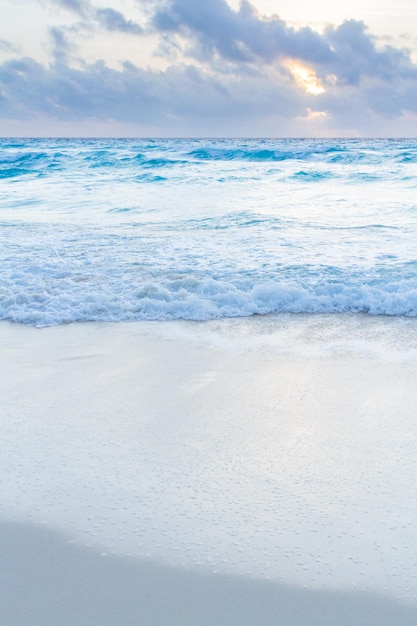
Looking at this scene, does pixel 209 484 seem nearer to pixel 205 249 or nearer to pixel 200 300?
pixel 200 300

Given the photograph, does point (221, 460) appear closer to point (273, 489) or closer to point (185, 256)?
point (273, 489)

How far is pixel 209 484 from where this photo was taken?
3.12 meters

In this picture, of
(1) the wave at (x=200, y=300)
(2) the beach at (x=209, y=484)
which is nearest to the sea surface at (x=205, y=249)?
(1) the wave at (x=200, y=300)

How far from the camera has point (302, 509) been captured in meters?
2.88

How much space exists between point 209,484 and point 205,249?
6519mm

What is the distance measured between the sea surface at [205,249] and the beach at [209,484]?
51.5 inches

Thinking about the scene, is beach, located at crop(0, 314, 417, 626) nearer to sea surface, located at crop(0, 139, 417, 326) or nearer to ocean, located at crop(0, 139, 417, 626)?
ocean, located at crop(0, 139, 417, 626)

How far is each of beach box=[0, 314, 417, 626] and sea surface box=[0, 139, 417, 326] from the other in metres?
1.31

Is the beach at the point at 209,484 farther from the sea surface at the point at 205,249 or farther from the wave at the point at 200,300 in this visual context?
the sea surface at the point at 205,249

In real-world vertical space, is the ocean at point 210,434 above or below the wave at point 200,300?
below

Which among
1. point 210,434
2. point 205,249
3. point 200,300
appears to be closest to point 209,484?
point 210,434

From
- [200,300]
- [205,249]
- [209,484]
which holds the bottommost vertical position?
[209,484]

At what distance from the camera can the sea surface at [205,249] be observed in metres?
6.57

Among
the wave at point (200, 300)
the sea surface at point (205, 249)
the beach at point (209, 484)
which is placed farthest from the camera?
the sea surface at point (205, 249)
